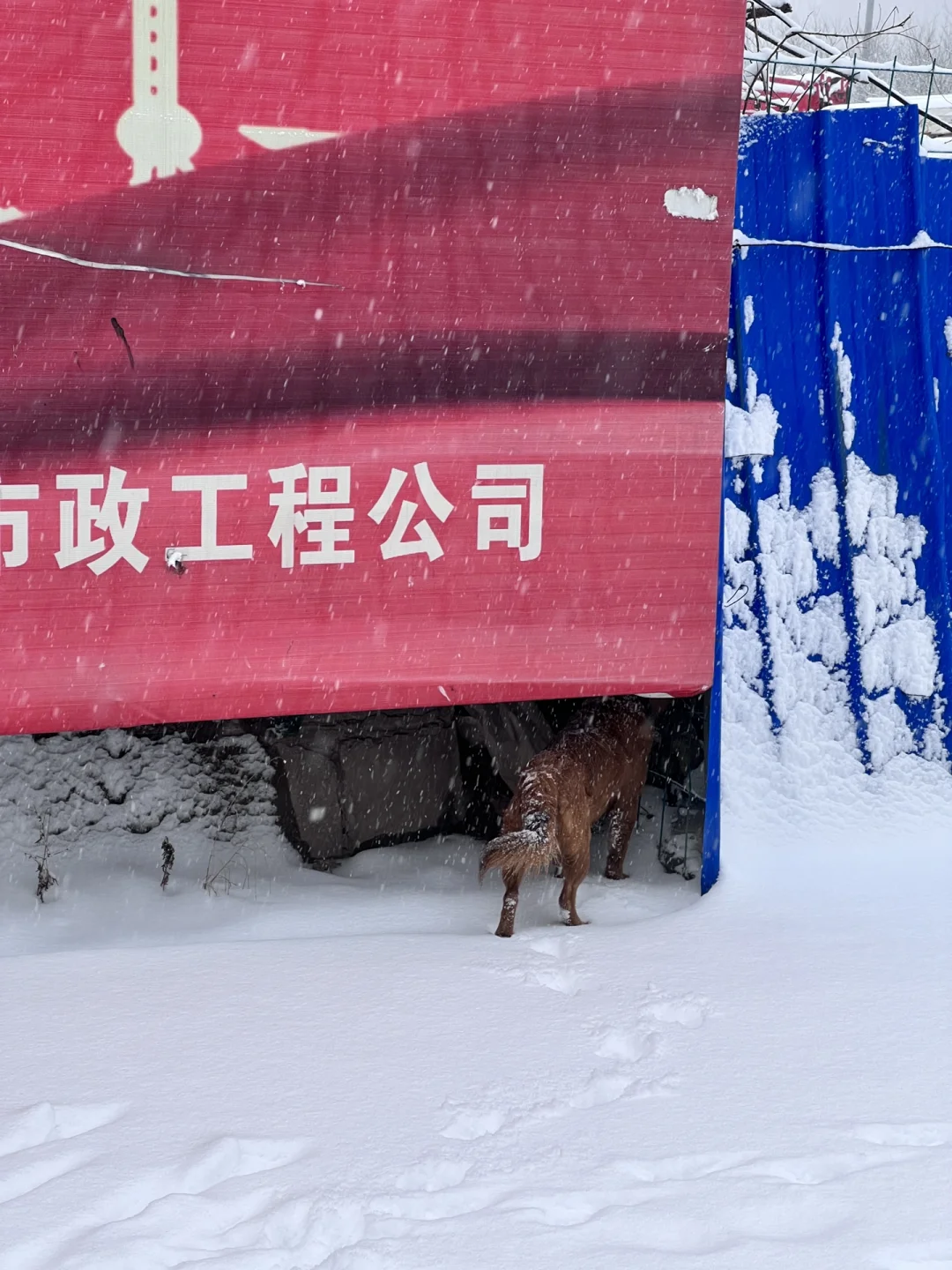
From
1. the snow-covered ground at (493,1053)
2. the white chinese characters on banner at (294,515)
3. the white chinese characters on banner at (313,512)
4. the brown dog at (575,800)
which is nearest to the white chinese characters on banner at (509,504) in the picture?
the white chinese characters on banner at (294,515)

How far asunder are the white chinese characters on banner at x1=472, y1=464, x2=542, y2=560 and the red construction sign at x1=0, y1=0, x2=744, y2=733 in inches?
0.6

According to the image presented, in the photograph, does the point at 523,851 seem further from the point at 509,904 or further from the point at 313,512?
the point at 313,512

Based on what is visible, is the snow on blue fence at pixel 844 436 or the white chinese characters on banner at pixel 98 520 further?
the snow on blue fence at pixel 844 436

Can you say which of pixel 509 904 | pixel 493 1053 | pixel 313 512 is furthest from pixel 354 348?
pixel 493 1053

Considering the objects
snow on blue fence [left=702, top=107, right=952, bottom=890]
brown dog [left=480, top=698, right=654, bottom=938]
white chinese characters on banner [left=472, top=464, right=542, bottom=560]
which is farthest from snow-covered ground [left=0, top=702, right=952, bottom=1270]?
white chinese characters on banner [left=472, top=464, right=542, bottom=560]

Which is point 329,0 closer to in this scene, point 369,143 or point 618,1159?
point 369,143

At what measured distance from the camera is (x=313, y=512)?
4.36 m

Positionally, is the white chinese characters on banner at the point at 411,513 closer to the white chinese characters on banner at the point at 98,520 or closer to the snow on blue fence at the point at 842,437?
the white chinese characters on banner at the point at 98,520

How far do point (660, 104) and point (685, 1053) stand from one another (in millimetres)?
3431

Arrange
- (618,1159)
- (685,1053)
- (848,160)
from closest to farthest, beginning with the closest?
(618,1159)
(685,1053)
(848,160)

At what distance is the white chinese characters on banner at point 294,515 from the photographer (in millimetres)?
4152

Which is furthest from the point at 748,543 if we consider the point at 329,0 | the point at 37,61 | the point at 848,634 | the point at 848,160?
the point at 37,61

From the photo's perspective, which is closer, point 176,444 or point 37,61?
point 37,61

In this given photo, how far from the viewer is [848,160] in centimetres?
519
